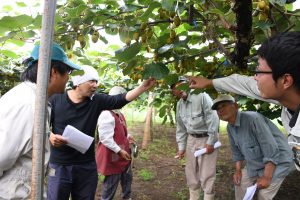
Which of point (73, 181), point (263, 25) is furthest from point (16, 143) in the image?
point (73, 181)

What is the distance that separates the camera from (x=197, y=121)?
160 inches

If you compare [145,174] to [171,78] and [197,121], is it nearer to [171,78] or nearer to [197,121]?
[197,121]

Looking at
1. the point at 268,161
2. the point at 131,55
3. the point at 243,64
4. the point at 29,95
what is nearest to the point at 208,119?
the point at 268,161

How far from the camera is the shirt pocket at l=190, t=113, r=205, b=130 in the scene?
4033 millimetres

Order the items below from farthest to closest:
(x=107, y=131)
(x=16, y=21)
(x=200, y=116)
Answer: (x=200, y=116) → (x=107, y=131) → (x=16, y=21)

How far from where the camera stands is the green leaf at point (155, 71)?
183 cm

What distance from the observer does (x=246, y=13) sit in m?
1.58

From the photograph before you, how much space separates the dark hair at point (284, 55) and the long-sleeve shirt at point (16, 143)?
1090 millimetres

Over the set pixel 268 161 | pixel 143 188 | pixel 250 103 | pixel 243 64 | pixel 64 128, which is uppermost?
pixel 243 64

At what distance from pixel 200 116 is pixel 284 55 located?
2.76m

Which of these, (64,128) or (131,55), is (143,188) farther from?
(131,55)

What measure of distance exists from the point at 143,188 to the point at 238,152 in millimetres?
2616

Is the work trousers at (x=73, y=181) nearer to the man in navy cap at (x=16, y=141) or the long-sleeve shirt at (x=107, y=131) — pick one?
the long-sleeve shirt at (x=107, y=131)

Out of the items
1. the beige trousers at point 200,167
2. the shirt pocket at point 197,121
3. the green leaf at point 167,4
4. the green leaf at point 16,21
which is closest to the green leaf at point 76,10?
the green leaf at point 16,21
